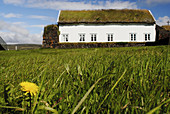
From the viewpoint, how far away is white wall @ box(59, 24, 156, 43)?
2997 centimetres

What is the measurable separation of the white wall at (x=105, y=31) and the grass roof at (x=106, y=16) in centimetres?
116

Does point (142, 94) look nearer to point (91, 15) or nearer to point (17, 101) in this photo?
point (17, 101)

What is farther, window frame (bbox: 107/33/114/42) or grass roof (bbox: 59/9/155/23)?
window frame (bbox: 107/33/114/42)

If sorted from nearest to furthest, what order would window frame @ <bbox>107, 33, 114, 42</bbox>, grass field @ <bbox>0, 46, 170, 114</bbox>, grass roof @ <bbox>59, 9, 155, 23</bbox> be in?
grass field @ <bbox>0, 46, 170, 114</bbox> → grass roof @ <bbox>59, 9, 155, 23</bbox> → window frame @ <bbox>107, 33, 114, 42</bbox>

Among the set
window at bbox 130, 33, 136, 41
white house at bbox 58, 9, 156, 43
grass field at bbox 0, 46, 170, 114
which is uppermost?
white house at bbox 58, 9, 156, 43

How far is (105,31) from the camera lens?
99.8ft

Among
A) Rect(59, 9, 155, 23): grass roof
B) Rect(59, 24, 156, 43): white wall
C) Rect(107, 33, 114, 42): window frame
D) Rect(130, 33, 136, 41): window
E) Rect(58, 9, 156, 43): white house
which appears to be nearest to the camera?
Rect(59, 9, 155, 23): grass roof

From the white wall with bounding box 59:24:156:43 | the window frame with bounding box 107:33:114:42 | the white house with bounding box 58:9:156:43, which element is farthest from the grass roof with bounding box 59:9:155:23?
the window frame with bounding box 107:33:114:42

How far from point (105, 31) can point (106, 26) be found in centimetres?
96

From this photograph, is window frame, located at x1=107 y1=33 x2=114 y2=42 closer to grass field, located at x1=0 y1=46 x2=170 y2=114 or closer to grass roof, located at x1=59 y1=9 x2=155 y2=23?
grass roof, located at x1=59 y1=9 x2=155 y2=23

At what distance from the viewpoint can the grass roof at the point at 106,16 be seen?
96.8 ft

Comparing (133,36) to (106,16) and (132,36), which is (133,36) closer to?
(132,36)

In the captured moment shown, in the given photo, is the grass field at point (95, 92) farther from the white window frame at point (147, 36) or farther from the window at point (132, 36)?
the white window frame at point (147, 36)

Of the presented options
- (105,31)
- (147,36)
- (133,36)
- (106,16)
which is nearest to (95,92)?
(105,31)
